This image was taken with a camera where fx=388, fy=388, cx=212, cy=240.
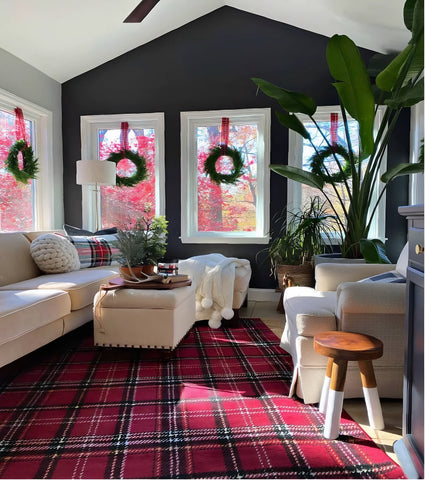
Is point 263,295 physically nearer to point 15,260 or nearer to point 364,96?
point 364,96

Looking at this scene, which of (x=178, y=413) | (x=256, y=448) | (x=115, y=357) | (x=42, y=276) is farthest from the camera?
(x=42, y=276)

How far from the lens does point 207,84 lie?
4.42 m

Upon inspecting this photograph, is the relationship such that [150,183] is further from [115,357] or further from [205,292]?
[115,357]

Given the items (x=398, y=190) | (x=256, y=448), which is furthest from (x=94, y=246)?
(x=398, y=190)

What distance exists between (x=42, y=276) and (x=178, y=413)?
1911 mm

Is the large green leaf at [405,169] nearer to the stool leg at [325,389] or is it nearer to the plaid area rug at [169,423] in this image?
the plaid area rug at [169,423]

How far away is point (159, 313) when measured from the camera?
249cm

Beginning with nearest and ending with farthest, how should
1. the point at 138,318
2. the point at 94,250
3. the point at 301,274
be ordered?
the point at 138,318 < the point at 301,274 < the point at 94,250

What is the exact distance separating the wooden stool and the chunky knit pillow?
93.0 inches

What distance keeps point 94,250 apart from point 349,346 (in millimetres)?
2791

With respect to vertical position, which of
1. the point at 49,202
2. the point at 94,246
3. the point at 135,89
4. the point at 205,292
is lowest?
the point at 205,292

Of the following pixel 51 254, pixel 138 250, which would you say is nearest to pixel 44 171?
pixel 51 254

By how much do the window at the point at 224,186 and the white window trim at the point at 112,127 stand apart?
0.27 meters

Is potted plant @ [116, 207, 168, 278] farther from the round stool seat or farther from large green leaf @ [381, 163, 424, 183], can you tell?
large green leaf @ [381, 163, 424, 183]
